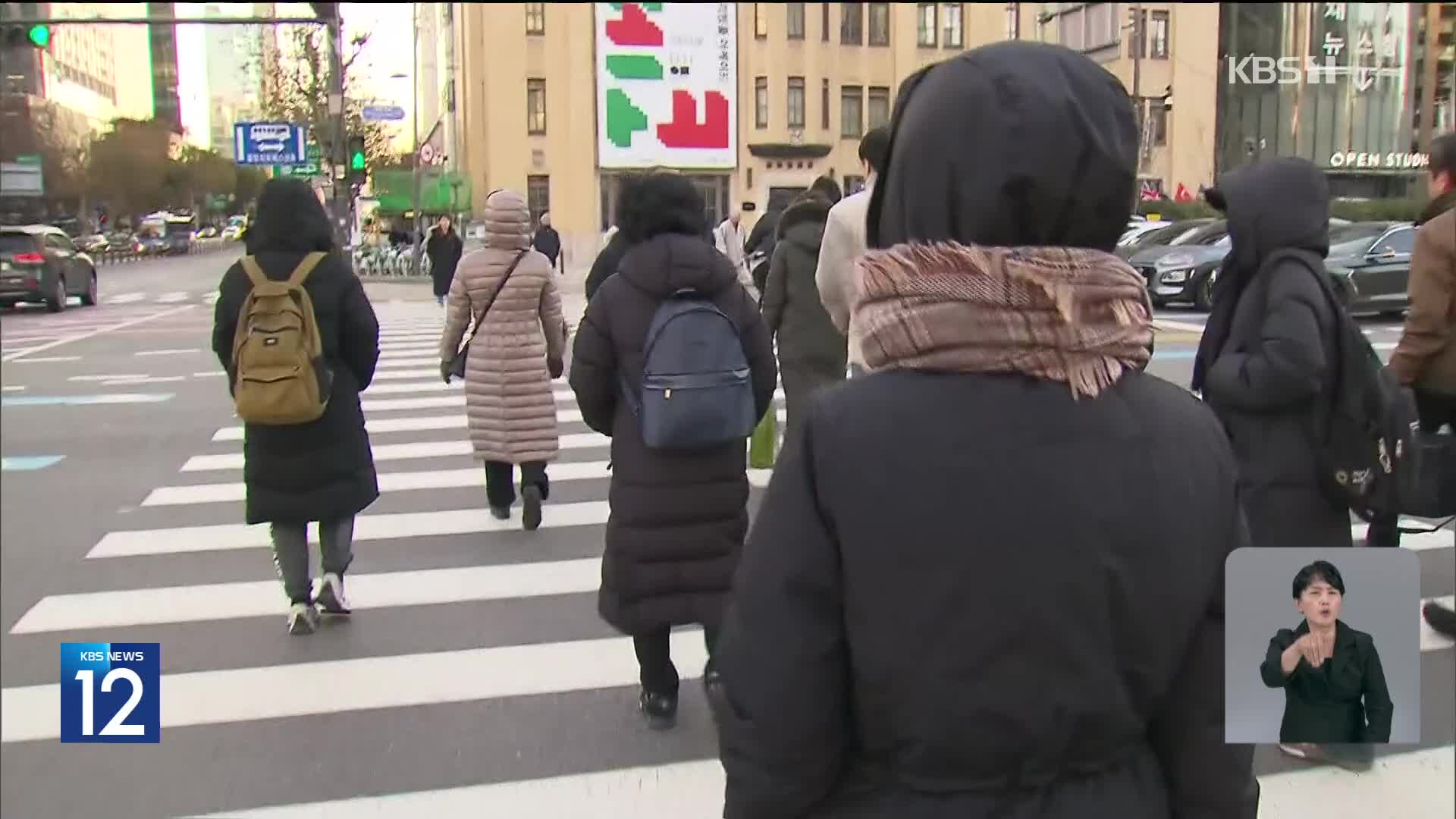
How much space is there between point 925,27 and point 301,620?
45.4m

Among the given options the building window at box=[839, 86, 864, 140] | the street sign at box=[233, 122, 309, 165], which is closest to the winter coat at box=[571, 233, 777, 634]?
the street sign at box=[233, 122, 309, 165]

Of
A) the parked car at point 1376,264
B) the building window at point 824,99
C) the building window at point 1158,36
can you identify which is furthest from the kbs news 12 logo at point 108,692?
the building window at point 1158,36

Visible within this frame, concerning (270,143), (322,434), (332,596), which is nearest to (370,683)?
(332,596)

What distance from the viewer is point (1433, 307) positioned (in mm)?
4680

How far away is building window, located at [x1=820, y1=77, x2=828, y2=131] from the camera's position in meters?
46.8

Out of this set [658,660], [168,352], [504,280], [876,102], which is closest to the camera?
[658,660]

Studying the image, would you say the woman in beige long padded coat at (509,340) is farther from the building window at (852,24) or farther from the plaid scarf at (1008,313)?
the building window at (852,24)

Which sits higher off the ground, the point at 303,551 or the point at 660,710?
the point at 303,551

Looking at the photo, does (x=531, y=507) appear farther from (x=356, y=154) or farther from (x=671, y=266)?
(x=356, y=154)

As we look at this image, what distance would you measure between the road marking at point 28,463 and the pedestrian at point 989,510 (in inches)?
372

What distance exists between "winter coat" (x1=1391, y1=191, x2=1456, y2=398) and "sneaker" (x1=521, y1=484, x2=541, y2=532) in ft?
14.8

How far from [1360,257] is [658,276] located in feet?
56.9

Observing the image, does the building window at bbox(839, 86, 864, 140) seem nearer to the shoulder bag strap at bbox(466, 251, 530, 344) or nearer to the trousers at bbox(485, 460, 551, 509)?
the trousers at bbox(485, 460, 551, 509)

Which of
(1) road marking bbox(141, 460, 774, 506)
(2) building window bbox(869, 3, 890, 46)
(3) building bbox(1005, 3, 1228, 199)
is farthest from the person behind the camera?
(2) building window bbox(869, 3, 890, 46)
